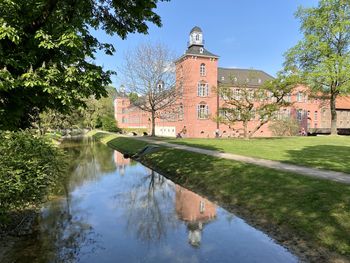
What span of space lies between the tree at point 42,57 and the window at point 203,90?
157ft

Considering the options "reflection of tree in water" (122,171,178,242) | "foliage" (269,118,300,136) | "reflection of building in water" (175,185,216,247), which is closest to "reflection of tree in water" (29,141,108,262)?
"reflection of tree in water" (122,171,178,242)

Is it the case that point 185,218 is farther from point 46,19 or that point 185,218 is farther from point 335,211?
point 46,19

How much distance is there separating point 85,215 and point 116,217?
942 mm

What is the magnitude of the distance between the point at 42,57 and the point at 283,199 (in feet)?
24.3

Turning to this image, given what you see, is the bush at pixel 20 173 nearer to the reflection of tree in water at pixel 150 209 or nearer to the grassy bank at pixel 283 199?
the reflection of tree in water at pixel 150 209

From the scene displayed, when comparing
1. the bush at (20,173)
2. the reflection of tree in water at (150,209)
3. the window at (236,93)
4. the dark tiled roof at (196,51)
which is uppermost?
the dark tiled roof at (196,51)

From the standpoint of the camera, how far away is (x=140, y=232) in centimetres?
932

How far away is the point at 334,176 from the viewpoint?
12125 millimetres

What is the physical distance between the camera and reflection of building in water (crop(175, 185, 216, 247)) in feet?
30.0

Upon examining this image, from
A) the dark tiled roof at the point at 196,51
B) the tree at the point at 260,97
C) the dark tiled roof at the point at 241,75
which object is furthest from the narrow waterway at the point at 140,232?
the dark tiled roof at the point at 241,75

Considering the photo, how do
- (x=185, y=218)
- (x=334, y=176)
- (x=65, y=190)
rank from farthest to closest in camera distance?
1. (x=65, y=190)
2. (x=334, y=176)
3. (x=185, y=218)

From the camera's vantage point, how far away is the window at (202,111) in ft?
181

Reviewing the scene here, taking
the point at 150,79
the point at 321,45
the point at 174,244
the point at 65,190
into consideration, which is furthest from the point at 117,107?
the point at 174,244

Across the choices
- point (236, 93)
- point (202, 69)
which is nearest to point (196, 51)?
point (202, 69)
